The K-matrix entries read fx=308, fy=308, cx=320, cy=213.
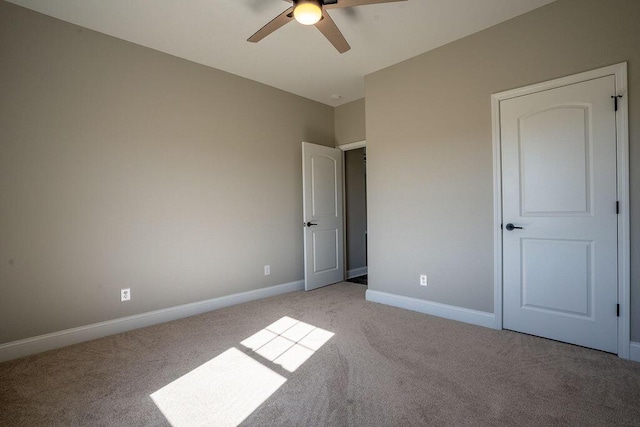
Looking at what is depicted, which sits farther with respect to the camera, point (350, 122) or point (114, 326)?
point (350, 122)

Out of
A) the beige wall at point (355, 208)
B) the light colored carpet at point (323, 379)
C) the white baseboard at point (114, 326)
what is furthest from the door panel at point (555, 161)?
the white baseboard at point (114, 326)

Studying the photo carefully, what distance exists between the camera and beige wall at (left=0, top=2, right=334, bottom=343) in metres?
2.46

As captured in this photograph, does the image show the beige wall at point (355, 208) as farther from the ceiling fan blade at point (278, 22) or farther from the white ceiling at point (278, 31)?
the ceiling fan blade at point (278, 22)

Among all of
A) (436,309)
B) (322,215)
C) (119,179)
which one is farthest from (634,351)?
(119,179)

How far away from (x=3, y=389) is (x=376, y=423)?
2361 mm

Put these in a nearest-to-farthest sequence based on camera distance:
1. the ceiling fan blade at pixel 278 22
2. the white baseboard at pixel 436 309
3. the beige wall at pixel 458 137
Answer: the ceiling fan blade at pixel 278 22 → the beige wall at pixel 458 137 → the white baseboard at pixel 436 309

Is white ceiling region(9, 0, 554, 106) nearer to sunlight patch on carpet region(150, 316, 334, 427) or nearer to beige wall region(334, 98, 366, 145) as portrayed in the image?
beige wall region(334, 98, 366, 145)

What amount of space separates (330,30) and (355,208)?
3402mm

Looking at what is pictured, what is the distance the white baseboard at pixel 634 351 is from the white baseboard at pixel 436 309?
0.89 metres

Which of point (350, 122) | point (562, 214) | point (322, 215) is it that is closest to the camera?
point (562, 214)

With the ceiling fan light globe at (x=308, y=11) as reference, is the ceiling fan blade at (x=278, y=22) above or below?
above

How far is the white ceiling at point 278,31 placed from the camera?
2.51 m

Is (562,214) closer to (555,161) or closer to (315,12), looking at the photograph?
(555,161)

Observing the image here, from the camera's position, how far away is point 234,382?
79.7 inches
